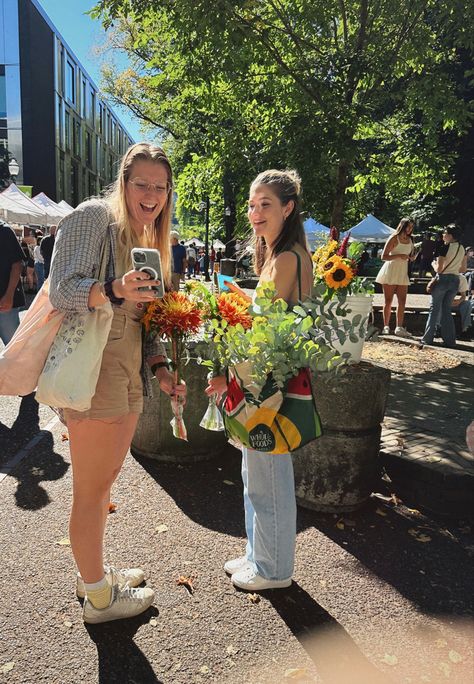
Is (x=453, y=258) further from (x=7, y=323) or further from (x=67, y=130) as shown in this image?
(x=67, y=130)

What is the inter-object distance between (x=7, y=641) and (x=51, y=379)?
1255mm

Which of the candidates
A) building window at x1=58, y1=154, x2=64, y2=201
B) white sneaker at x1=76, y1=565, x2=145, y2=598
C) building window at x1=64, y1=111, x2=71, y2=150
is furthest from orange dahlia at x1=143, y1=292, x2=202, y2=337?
building window at x1=64, y1=111, x2=71, y2=150

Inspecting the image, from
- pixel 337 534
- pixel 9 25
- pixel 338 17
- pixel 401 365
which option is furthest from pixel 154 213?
pixel 9 25

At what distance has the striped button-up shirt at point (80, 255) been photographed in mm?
1771

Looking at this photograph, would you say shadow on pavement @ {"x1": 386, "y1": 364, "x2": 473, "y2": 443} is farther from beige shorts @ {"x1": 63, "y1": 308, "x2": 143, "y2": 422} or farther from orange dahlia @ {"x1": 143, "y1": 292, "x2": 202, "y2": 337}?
beige shorts @ {"x1": 63, "y1": 308, "x2": 143, "y2": 422}

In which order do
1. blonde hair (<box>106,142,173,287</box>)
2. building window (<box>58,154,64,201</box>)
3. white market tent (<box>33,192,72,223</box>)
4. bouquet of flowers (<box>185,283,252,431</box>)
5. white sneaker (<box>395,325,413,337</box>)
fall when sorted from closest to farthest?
blonde hair (<box>106,142,173,287</box>) → bouquet of flowers (<box>185,283,252,431</box>) → white sneaker (<box>395,325,413,337</box>) → white market tent (<box>33,192,72,223</box>) → building window (<box>58,154,64,201</box>)

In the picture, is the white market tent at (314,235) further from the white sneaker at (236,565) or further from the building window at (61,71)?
the building window at (61,71)

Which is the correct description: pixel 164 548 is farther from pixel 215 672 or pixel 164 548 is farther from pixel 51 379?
pixel 51 379

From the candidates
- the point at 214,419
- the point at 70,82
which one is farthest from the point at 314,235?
the point at 70,82

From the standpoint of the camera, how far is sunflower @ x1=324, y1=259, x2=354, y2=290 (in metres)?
2.72

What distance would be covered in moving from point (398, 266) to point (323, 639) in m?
7.50

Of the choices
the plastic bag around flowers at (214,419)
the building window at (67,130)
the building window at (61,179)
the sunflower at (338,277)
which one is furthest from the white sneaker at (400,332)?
the building window at (67,130)

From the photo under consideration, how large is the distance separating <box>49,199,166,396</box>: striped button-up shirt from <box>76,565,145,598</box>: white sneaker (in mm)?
1338

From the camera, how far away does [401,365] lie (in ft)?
24.2
